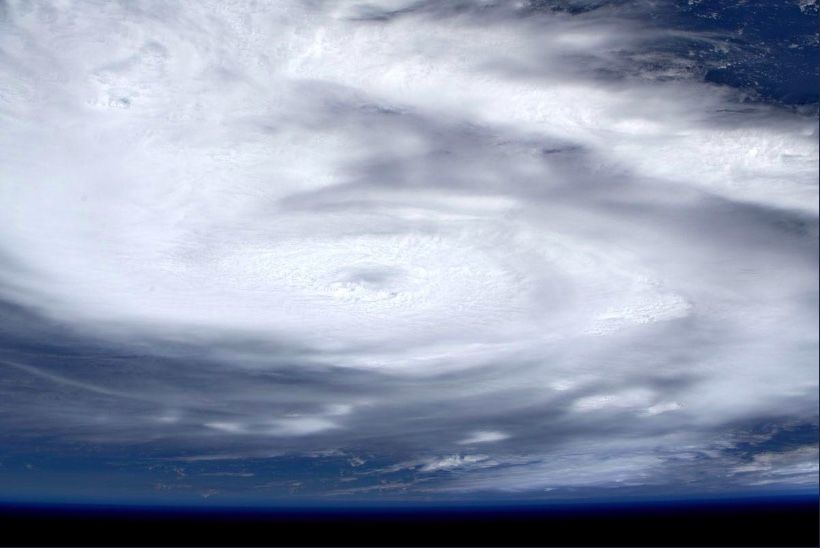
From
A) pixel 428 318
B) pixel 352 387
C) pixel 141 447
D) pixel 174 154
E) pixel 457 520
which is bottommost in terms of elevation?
pixel 457 520

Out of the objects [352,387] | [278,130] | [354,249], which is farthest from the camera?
[352,387]

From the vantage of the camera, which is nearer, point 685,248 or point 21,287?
point 685,248

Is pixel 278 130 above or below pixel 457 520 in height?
above

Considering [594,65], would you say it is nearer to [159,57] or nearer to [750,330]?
[159,57]

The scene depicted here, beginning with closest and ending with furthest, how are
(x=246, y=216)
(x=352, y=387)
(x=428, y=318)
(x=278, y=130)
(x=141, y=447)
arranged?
(x=278, y=130)
(x=246, y=216)
(x=428, y=318)
(x=352, y=387)
(x=141, y=447)

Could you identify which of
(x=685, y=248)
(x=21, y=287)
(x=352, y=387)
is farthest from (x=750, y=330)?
(x=21, y=287)

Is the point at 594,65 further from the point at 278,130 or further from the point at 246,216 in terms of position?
the point at 246,216

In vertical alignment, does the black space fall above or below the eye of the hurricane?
below

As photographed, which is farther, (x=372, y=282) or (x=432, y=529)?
(x=432, y=529)

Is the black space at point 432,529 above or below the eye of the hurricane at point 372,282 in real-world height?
below
